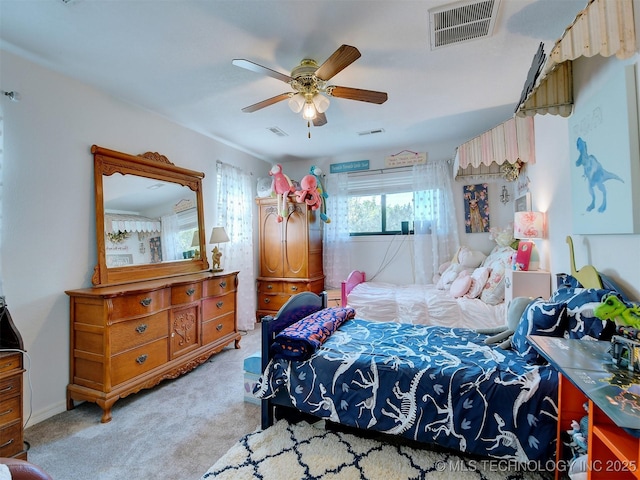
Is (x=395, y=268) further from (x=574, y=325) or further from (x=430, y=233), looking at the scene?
(x=574, y=325)

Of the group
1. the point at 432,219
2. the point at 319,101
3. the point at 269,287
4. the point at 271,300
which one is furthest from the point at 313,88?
the point at 271,300

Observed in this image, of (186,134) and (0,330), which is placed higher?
(186,134)

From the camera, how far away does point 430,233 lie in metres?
4.21

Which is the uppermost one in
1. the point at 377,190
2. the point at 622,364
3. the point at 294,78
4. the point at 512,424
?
the point at 294,78

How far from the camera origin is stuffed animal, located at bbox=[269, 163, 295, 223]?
160 inches

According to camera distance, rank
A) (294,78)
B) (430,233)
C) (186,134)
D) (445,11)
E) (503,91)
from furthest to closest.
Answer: (430,233) < (186,134) < (503,91) < (294,78) < (445,11)

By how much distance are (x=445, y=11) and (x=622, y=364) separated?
6.31 ft

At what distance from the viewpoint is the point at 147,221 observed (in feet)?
9.63

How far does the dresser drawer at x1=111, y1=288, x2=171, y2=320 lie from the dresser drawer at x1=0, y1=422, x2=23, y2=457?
0.74m

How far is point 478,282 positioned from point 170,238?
3.36 m

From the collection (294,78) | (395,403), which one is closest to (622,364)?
(395,403)

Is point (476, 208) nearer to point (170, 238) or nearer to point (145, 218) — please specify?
point (170, 238)

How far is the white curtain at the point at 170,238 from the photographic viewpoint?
309 cm

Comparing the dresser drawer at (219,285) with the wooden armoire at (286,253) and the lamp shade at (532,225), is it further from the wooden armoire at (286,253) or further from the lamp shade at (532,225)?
the lamp shade at (532,225)
